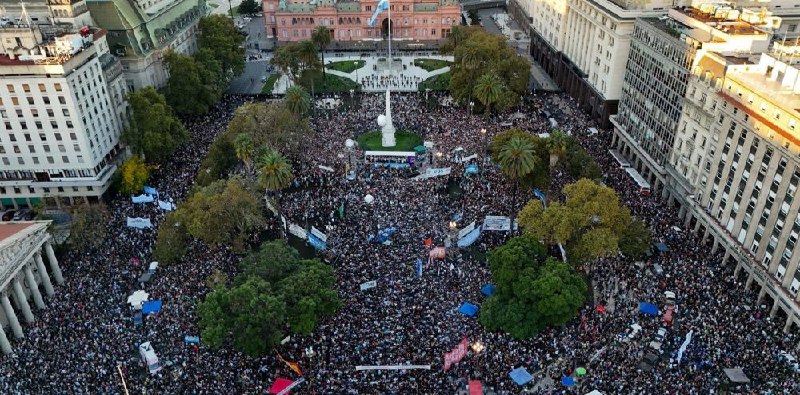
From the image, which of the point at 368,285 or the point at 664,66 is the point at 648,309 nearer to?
the point at 368,285

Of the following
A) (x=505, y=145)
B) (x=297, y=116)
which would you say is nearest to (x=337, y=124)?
(x=297, y=116)

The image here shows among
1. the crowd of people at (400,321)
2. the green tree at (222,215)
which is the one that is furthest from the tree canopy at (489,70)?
the green tree at (222,215)

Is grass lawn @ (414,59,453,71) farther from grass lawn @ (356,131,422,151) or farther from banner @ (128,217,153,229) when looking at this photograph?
banner @ (128,217,153,229)

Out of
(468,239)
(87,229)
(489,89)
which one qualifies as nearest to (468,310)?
(468,239)

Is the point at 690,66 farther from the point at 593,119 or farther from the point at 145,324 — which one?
the point at 145,324

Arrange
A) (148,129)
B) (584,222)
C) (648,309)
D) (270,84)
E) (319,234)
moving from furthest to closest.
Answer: (270,84), (148,129), (319,234), (584,222), (648,309)

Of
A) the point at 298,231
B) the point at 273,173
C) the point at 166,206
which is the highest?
the point at 273,173

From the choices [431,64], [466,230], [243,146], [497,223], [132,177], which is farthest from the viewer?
[431,64]
